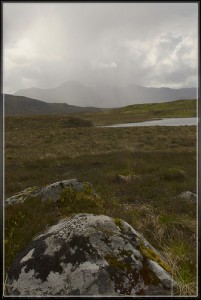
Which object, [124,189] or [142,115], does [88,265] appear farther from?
[142,115]

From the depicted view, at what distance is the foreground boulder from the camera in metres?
5.33

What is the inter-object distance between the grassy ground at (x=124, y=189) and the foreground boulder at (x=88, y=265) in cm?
52

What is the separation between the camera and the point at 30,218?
7508 millimetres

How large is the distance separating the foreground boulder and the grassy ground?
0.52 meters

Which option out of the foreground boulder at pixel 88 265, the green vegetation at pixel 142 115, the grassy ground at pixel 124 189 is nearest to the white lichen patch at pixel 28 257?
the foreground boulder at pixel 88 265

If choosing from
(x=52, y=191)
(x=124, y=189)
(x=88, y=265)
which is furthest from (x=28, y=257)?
(x=124, y=189)

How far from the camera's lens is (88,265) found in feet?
18.0

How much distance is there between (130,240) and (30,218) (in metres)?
2.61

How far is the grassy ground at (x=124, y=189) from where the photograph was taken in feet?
22.8

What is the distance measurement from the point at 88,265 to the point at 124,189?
961cm

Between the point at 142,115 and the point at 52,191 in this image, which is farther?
the point at 142,115

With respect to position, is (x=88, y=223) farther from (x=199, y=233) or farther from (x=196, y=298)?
(x=199, y=233)

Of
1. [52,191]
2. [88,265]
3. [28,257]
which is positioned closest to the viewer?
[88,265]

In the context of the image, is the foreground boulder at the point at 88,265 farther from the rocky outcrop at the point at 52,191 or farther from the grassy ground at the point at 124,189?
the rocky outcrop at the point at 52,191
